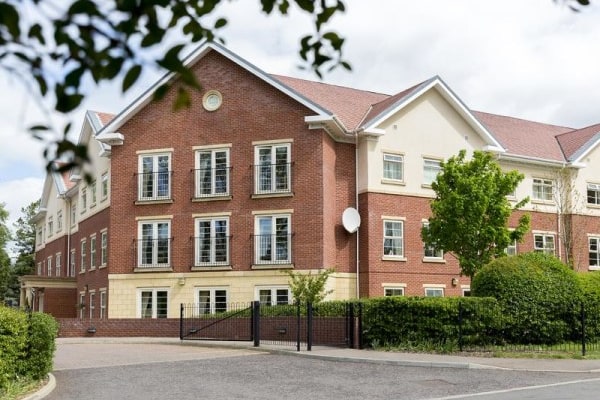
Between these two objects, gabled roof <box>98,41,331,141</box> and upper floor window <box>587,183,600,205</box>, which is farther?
upper floor window <box>587,183,600,205</box>

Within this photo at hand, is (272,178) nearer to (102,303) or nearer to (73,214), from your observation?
(102,303)

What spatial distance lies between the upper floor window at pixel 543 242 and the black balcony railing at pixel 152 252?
1751 cm

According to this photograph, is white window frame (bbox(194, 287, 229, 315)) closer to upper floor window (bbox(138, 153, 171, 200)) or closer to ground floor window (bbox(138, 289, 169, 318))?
ground floor window (bbox(138, 289, 169, 318))

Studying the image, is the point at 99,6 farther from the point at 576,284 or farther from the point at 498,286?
the point at 576,284

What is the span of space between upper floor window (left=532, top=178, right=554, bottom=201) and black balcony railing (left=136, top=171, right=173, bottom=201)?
57.9ft

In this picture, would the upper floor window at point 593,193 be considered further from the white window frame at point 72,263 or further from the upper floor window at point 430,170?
the white window frame at point 72,263

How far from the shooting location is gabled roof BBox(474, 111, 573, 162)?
1604 inches

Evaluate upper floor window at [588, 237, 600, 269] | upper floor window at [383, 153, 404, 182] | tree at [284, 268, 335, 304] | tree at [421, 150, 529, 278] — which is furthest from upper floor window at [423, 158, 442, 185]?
upper floor window at [588, 237, 600, 269]

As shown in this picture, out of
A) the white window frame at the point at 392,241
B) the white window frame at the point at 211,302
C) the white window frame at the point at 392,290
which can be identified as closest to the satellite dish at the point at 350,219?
the white window frame at the point at 392,241

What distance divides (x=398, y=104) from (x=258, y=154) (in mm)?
6099

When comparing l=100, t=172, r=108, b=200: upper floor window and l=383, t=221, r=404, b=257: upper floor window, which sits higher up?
l=100, t=172, r=108, b=200: upper floor window

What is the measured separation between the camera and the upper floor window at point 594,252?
4050cm

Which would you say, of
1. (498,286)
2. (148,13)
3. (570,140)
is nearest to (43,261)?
(570,140)

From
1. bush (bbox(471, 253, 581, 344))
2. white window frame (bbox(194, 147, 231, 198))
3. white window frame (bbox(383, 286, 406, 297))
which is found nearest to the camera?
bush (bbox(471, 253, 581, 344))
